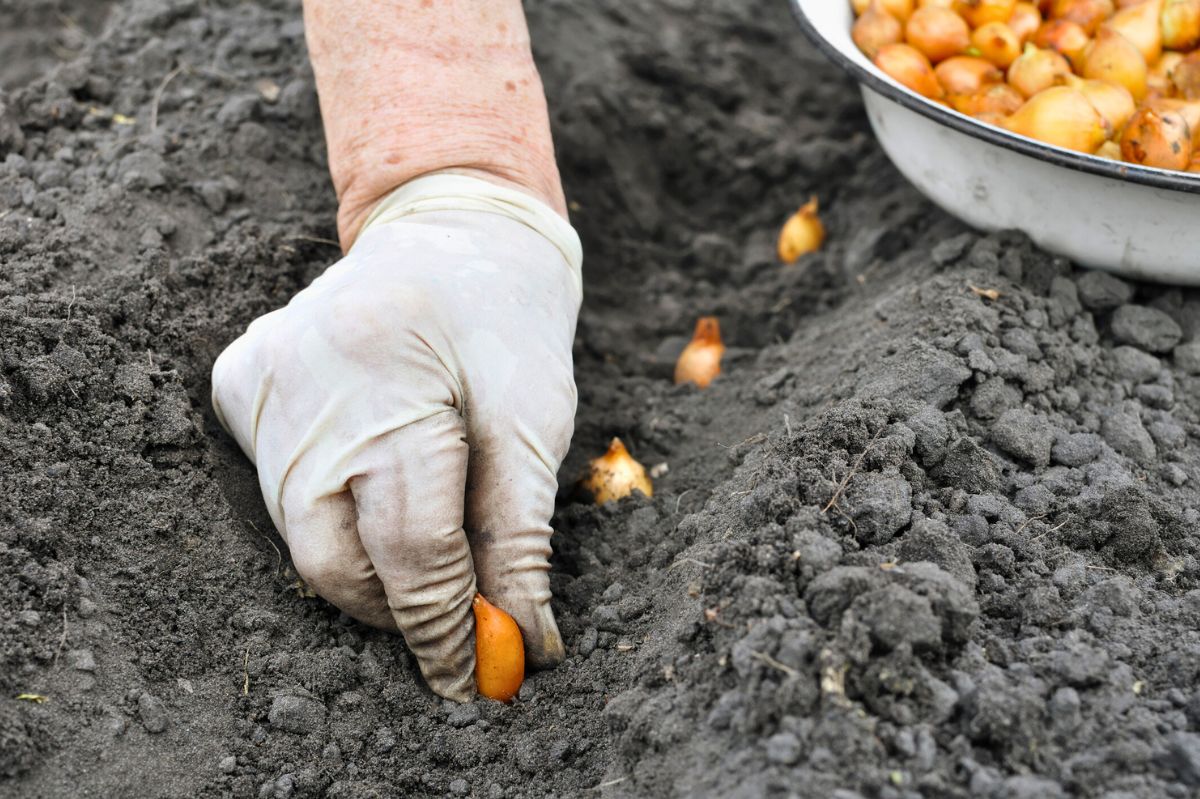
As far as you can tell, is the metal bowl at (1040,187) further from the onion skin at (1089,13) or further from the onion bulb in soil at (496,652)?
the onion bulb in soil at (496,652)

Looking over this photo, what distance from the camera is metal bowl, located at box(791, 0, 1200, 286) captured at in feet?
7.73

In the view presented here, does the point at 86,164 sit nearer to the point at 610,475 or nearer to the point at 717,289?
the point at 610,475

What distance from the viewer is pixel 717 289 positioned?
11.4 feet

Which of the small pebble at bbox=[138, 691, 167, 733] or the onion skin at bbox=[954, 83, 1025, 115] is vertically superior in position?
the onion skin at bbox=[954, 83, 1025, 115]

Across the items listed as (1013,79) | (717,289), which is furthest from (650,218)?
(1013,79)

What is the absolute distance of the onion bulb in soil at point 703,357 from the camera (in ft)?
9.87

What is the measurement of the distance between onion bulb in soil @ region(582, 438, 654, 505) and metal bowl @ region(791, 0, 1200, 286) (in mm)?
1060

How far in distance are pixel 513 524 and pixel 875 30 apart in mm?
1766

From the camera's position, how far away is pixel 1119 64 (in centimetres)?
271

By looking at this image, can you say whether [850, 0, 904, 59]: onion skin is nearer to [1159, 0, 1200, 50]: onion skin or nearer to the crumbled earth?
the crumbled earth

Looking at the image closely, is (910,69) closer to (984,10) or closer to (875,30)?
(875,30)

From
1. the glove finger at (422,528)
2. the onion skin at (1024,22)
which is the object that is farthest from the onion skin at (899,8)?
the glove finger at (422,528)

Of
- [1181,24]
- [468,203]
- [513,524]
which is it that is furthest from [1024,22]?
[513,524]

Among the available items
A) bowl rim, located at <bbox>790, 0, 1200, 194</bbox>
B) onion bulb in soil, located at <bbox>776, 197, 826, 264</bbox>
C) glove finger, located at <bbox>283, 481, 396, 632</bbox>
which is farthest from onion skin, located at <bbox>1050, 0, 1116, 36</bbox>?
glove finger, located at <bbox>283, 481, 396, 632</bbox>
